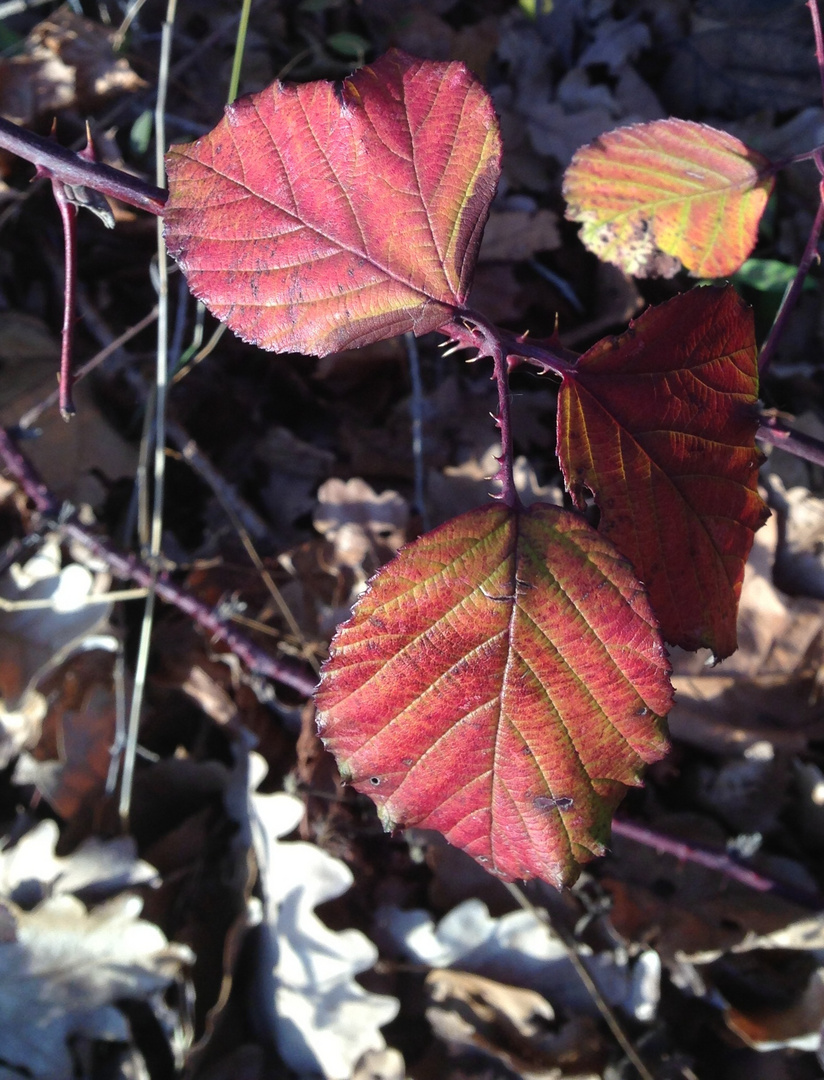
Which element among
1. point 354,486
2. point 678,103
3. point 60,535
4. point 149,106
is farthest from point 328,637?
point 678,103

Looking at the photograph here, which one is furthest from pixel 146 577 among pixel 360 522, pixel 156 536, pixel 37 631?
pixel 360 522

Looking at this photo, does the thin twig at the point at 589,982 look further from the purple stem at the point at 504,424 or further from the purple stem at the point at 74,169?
the purple stem at the point at 74,169

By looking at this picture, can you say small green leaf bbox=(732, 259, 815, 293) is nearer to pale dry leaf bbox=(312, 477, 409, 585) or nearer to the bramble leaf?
the bramble leaf

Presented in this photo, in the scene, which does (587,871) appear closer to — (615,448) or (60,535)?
(615,448)

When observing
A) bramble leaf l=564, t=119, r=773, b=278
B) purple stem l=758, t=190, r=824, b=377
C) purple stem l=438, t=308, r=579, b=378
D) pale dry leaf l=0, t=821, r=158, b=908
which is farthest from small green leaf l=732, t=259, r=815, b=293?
pale dry leaf l=0, t=821, r=158, b=908

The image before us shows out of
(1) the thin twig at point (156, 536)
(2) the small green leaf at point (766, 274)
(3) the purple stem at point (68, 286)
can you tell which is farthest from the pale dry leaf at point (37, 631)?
(2) the small green leaf at point (766, 274)

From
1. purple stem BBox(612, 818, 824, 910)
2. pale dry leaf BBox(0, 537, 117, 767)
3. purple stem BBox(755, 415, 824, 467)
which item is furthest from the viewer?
pale dry leaf BBox(0, 537, 117, 767)
